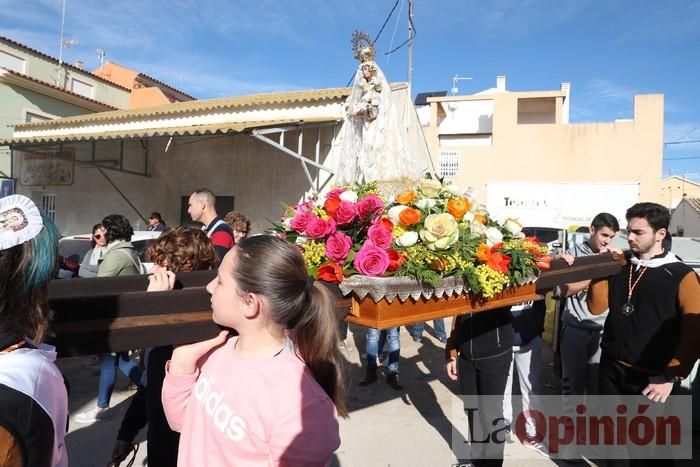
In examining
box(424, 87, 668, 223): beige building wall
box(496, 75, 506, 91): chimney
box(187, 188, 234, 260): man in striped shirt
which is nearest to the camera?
box(187, 188, 234, 260): man in striped shirt

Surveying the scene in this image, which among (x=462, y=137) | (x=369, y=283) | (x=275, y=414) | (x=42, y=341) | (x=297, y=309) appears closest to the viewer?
(x=42, y=341)

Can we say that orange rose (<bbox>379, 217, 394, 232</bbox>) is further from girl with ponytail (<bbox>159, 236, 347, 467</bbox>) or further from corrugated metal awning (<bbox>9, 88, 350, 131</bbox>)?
corrugated metal awning (<bbox>9, 88, 350, 131</bbox>)

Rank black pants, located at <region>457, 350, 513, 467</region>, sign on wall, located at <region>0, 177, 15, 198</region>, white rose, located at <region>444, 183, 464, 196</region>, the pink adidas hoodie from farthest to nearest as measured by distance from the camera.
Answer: sign on wall, located at <region>0, 177, 15, 198</region>, black pants, located at <region>457, 350, 513, 467</region>, white rose, located at <region>444, 183, 464, 196</region>, the pink adidas hoodie

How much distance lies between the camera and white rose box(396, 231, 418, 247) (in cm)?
182

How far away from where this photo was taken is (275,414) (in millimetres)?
1175

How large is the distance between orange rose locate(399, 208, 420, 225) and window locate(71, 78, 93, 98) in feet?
74.6

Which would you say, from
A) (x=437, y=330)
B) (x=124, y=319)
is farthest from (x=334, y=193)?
(x=437, y=330)

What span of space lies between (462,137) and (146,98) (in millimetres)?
15874

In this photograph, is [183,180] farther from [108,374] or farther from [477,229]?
[477,229]

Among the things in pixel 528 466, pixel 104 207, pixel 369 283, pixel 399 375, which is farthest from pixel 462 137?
pixel 369 283

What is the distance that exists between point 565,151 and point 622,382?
1670 cm

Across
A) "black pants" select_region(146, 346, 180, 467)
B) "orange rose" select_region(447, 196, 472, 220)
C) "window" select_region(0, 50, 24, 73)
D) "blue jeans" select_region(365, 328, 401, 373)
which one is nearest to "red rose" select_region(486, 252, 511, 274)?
"orange rose" select_region(447, 196, 472, 220)

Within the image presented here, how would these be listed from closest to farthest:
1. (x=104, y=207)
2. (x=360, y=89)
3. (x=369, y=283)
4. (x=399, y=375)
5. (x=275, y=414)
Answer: (x=275, y=414) → (x=369, y=283) → (x=360, y=89) → (x=399, y=375) → (x=104, y=207)

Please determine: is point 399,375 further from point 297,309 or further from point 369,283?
point 297,309
